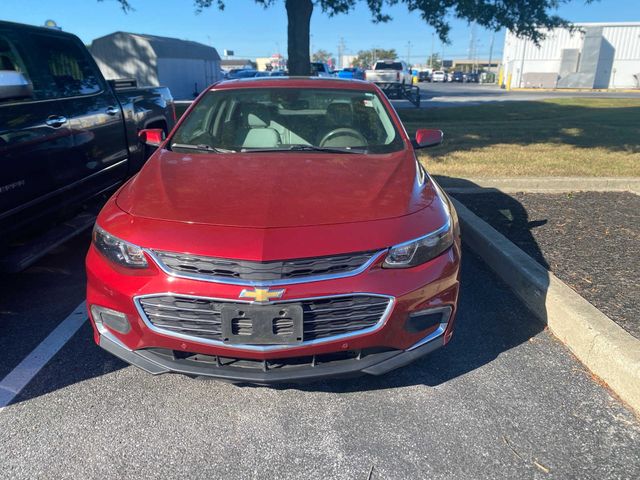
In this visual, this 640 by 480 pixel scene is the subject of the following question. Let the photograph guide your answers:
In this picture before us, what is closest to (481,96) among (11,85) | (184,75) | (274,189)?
(184,75)

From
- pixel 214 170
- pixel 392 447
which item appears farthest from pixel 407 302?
→ pixel 214 170

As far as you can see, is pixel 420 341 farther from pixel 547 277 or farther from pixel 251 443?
pixel 547 277

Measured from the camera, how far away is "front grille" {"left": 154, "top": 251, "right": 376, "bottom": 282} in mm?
2264

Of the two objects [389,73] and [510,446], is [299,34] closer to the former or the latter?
[510,446]

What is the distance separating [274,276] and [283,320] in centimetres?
21

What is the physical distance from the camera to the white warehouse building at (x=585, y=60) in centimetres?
4744

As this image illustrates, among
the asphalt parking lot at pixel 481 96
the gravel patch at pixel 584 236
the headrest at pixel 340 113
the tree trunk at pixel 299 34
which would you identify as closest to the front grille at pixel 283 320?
the gravel patch at pixel 584 236

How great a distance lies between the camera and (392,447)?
2.39 meters

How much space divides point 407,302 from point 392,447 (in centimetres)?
69

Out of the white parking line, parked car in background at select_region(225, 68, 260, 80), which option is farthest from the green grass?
parked car in background at select_region(225, 68, 260, 80)

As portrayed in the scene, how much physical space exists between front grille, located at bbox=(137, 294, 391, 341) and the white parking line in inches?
42.2

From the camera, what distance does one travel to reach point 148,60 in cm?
3206

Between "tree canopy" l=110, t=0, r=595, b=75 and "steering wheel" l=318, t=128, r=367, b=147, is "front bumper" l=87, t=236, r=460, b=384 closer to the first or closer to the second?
"steering wheel" l=318, t=128, r=367, b=147

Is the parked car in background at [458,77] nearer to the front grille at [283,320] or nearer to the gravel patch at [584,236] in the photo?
the gravel patch at [584,236]
